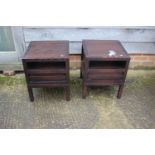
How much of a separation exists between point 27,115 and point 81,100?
0.60m

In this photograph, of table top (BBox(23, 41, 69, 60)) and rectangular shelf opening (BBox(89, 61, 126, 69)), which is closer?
table top (BBox(23, 41, 69, 60))

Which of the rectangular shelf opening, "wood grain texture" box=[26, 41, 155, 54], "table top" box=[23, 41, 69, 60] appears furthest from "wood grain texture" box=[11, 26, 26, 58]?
the rectangular shelf opening

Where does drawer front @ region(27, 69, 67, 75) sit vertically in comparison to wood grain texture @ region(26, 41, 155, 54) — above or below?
above

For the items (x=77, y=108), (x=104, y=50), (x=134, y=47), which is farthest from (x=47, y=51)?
(x=134, y=47)

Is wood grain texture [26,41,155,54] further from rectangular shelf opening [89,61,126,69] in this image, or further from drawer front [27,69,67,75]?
drawer front [27,69,67,75]

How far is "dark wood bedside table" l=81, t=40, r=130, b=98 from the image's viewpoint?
164 centimetres

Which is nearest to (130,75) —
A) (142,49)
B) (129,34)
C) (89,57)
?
(142,49)

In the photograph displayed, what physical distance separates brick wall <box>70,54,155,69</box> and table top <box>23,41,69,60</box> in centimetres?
51

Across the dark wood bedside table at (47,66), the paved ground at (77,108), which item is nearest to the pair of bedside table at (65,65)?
the dark wood bedside table at (47,66)

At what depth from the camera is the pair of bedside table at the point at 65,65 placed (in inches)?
64.1

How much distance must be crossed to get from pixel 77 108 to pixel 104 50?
26.6 inches

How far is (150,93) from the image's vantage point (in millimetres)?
2092

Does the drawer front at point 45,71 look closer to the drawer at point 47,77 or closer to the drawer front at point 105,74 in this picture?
the drawer at point 47,77

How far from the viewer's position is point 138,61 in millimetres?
2463
